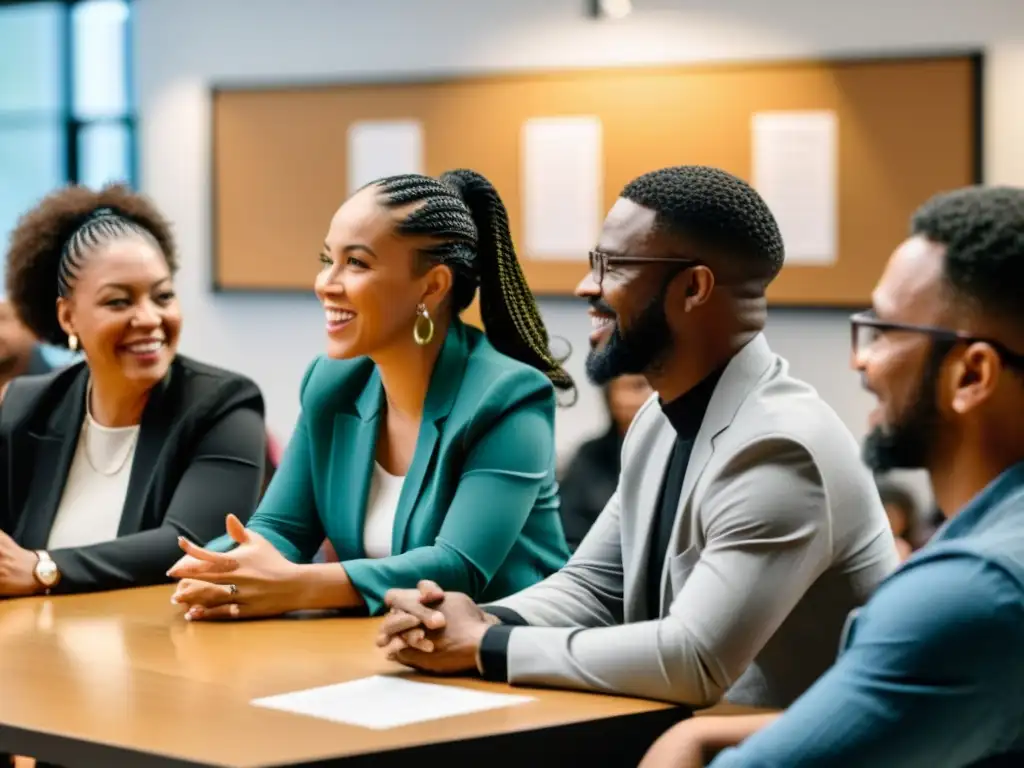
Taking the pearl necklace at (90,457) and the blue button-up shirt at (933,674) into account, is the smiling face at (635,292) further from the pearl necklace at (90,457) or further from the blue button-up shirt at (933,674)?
the pearl necklace at (90,457)

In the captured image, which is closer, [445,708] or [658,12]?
[445,708]

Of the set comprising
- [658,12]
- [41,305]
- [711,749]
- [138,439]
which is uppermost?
[658,12]

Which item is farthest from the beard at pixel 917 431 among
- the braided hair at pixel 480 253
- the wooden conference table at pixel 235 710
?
the braided hair at pixel 480 253

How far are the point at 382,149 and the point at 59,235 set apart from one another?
311cm

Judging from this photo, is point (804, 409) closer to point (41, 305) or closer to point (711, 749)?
point (711, 749)

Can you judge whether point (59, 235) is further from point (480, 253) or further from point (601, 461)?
point (601, 461)

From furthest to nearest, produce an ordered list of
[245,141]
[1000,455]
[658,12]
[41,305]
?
[245,141] < [658,12] < [41,305] < [1000,455]

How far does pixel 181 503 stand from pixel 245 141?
393cm

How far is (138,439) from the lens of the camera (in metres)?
3.22

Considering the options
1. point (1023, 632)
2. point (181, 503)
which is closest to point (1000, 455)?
point (1023, 632)

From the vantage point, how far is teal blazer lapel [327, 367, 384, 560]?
2.79 metres

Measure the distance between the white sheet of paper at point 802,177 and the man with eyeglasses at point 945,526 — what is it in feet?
13.3

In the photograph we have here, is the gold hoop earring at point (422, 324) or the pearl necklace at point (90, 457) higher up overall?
the gold hoop earring at point (422, 324)

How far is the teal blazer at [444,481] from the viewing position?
261 centimetres
